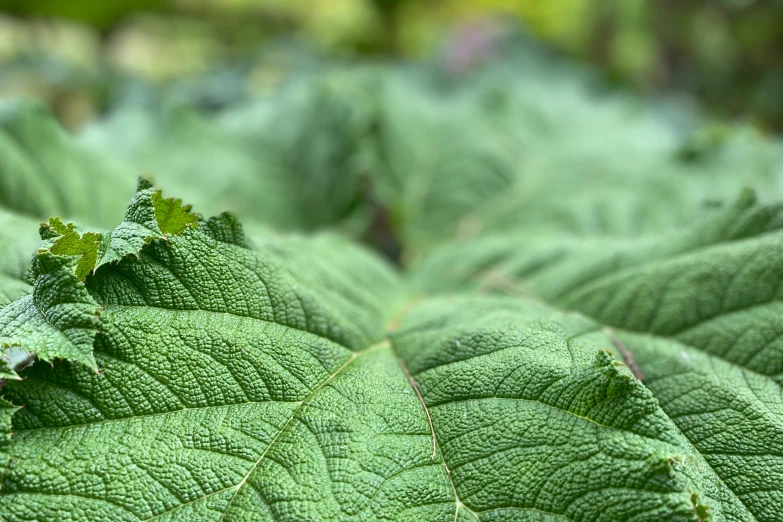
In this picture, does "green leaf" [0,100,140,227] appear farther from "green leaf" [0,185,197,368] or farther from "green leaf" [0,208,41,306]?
"green leaf" [0,185,197,368]

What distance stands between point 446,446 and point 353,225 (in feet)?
3.61

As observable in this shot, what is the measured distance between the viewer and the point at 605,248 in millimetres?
1399

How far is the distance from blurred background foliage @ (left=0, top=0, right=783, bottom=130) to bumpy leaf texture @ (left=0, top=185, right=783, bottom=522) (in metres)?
2.32

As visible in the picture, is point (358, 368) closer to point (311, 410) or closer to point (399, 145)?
point (311, 410)

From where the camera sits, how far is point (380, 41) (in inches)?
168

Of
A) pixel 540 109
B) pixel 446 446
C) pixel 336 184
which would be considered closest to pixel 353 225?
pixel 336 184

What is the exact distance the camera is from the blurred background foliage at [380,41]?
10.7 ft

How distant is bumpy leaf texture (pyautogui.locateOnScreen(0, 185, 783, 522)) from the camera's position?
29.2 inches

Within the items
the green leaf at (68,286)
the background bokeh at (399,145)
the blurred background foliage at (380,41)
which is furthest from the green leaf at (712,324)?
the blurred background foliage at (380,41)

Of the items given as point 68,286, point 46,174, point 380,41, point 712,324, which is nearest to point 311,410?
point 68,286

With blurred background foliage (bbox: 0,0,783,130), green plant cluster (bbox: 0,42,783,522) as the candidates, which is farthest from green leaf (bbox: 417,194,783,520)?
blurred background foliage (bbox: 0,0,783,130)

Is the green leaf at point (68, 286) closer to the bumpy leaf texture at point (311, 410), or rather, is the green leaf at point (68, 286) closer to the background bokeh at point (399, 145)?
the bumpy leaf texture at point (311, 410)

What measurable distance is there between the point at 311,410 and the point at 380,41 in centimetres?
378

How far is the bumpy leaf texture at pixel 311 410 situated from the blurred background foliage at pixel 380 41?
232 cm
